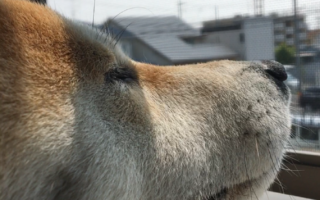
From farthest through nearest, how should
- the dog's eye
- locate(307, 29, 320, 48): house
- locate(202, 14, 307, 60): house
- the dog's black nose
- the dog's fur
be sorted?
locate(202, 14, 307, 60): house < locate(307, 29, 320, 48): house < the dog's black nose < the dog's eye < the dog's fur

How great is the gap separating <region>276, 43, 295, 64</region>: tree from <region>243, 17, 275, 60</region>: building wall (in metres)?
0.08

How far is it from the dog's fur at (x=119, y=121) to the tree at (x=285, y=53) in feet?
5.74

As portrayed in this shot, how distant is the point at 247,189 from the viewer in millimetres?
1379

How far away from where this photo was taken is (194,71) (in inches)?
59.4

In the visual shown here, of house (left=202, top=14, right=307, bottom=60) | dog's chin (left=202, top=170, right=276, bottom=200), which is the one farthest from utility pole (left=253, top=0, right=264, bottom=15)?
dog's chin (left=202, top=170, right=276, bottom=200)

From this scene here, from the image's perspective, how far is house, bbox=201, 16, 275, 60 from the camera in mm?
3420

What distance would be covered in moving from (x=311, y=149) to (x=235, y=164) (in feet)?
3.62

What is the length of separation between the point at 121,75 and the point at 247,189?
24.2 inches

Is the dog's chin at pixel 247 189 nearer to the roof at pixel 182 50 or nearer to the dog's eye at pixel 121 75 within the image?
the dog's eye at pixel 121 75

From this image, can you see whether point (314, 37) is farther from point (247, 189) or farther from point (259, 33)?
point (247, 189)

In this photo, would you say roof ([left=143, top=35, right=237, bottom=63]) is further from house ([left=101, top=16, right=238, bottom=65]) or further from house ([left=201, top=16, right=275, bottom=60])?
house ([left=201, top=16, right=275, bottom=60])

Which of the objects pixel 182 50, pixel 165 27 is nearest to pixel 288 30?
pixel 182 50

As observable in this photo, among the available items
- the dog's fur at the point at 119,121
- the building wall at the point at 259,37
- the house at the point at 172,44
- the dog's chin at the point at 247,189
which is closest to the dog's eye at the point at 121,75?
the dog's fur at the point at 119,121

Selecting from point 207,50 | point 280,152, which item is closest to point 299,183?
point 280,152
